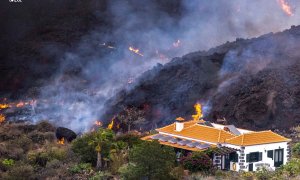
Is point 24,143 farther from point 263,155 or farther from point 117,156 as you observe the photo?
point 263,155

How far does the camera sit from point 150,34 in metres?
117

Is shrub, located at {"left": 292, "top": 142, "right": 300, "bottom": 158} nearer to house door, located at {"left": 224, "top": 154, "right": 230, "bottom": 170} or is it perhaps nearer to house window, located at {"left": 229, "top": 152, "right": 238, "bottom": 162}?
house window, located at {"left": 229, "top": 152, "right": 238, "bottom": 162}

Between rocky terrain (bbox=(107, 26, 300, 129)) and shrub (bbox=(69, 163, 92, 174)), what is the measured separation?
31585mm

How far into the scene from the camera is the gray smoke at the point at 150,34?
101m

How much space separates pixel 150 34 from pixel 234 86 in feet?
159

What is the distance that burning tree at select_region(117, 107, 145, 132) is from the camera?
6700cm

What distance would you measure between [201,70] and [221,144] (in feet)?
139

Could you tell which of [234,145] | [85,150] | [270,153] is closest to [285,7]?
[270,153]

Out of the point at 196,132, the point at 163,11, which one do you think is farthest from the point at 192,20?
the point at 196,132

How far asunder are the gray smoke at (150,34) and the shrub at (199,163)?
185ft

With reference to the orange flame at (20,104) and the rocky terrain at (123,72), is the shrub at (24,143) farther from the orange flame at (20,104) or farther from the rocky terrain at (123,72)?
the orange flame at (20,104)

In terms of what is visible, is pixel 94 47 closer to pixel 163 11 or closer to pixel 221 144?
pixel 163 11

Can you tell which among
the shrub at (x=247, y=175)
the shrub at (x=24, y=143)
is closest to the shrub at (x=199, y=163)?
the shrub at (x=247, y=175)

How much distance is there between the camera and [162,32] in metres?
119
